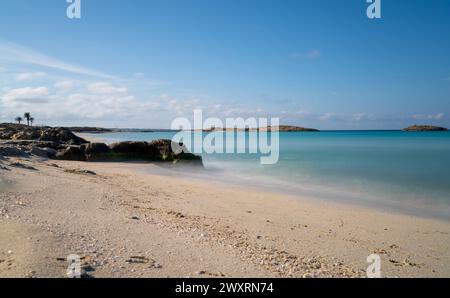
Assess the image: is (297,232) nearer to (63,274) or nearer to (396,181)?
(63,274)

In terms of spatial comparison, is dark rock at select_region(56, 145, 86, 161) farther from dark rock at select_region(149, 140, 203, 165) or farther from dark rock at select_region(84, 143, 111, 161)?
dark rock at select_region(149, 140, 203, 165)

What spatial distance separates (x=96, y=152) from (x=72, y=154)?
1836 mm

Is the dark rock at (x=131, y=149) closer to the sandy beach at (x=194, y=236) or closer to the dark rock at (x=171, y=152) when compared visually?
the dark rock at (x=171, y=152)

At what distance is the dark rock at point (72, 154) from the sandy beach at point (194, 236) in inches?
563

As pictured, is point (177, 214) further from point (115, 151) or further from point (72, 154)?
point (115, 151)

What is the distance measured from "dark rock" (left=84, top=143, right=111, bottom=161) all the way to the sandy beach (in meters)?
14.9

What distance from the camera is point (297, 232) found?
896cm

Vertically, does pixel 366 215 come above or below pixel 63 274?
below

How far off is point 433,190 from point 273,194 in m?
8.68

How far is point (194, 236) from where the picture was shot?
7609mm

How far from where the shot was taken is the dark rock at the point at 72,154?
1038 inches

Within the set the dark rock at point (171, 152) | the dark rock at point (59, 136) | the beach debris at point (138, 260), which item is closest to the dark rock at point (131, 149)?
the dark rock at point (171, 152)
